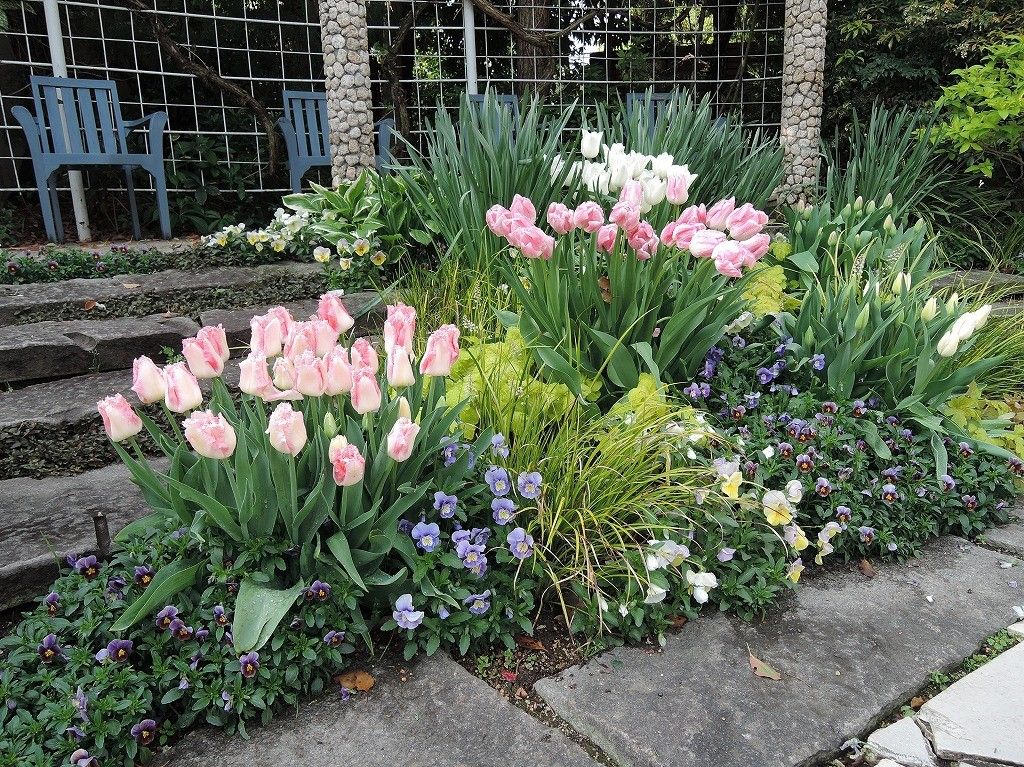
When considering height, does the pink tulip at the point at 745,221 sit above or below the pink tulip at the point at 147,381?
above

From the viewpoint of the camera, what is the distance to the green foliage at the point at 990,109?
4250mm

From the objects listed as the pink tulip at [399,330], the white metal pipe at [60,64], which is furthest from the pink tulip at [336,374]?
the white metal pipe at [60,64]

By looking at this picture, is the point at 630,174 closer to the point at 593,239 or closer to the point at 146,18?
the point at 593,239

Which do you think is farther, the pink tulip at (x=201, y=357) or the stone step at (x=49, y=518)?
the stone step at (x=49, y=518)

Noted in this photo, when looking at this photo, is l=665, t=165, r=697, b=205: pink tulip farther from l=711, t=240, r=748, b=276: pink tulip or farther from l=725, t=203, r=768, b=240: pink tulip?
l=711, t=240, r=748, b=276: pink tulip

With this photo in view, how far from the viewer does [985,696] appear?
1460 millimetres

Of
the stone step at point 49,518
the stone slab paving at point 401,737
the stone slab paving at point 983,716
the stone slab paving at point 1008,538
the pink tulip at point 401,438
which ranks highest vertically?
the pink tulip at point 401,438

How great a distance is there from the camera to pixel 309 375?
132 cm

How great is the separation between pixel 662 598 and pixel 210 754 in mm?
879

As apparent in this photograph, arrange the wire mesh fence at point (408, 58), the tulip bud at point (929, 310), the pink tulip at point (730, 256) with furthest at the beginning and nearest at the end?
the wire mesh fence at point (408, 58) < the tulip bud at point (929, 310) < the pink tulip at point (730, 256)

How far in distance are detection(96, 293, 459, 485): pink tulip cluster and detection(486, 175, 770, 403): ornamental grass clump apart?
56 centimetres

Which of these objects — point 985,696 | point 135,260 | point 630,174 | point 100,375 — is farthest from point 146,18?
point 985,696

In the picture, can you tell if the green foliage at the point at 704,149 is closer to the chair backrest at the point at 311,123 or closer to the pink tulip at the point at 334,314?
the pink tulip at the point at 334,314

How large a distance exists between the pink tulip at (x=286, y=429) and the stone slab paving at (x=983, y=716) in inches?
48.0
